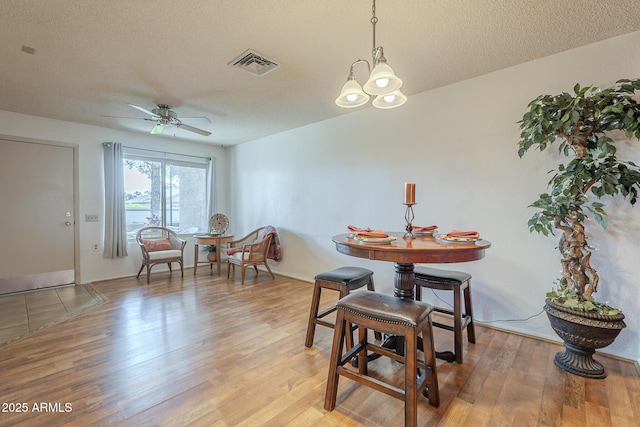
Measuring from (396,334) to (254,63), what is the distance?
8.04ft

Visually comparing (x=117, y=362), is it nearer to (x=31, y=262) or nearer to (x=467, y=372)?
(x=467, y=372)

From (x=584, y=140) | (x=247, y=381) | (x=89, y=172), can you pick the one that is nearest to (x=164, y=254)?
(x=89, y=172)

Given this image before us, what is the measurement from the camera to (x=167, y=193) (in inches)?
207

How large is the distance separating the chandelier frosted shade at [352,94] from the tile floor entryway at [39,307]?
3513 mm

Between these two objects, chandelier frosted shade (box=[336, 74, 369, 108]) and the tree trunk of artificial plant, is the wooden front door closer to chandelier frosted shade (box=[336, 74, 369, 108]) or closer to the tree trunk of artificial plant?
chandelier frosted shade (box=[336, 74, 369, 108])

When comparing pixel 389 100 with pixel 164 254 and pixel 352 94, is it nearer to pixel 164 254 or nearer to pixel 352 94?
pixel 352 94

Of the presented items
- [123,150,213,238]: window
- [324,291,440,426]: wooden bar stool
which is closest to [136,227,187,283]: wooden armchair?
[123,150,213,238]: window

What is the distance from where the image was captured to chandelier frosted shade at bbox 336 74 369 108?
5.88 feet

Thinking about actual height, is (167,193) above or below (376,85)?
below

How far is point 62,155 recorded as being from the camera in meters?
4.14

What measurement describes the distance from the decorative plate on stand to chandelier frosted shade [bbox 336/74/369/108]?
3800 millimetres

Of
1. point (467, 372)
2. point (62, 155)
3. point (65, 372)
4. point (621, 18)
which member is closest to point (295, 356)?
point (467, 372)

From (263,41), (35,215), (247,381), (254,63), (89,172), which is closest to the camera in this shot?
(247,381)

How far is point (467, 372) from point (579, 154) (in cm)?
176
